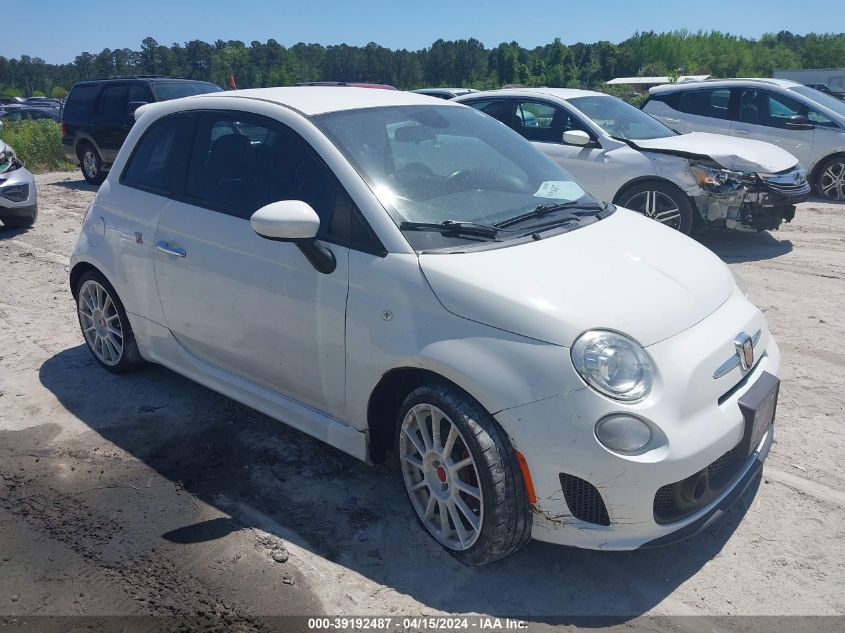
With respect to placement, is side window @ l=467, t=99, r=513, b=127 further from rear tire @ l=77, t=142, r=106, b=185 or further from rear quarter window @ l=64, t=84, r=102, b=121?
rear quarter window @ l=64, t=84, r=102, b=121

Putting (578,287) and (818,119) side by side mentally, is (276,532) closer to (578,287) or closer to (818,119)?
(578,287)

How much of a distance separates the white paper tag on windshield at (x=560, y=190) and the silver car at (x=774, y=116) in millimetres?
8197

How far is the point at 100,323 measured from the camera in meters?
4.99

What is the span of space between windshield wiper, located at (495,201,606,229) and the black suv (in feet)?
35.4

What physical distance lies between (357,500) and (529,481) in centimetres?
110

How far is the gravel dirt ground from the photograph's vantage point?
115 inches

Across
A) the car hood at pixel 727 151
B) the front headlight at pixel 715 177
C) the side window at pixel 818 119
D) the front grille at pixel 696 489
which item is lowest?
the front grille at pixel 696 489

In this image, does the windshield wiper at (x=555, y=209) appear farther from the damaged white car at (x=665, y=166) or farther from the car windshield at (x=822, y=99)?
the car windshield at (x=822, y=99)

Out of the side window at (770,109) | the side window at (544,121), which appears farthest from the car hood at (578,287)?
the side window at (770,109)

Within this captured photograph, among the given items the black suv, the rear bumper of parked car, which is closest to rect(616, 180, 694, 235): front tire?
the rear bumper of parked car

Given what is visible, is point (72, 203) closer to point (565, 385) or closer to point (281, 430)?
point (281, 430)

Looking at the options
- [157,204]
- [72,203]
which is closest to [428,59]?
[72,203]

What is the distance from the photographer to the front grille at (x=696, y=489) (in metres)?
2.76

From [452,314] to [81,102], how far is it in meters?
13.4
